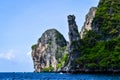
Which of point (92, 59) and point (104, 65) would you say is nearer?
point (104, 65)

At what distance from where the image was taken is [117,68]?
175 meters

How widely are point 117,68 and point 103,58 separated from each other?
67.0ft

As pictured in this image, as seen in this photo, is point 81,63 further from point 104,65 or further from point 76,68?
point 104,65

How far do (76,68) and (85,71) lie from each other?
6989mm

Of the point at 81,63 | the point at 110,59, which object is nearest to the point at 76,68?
the point at 81,63

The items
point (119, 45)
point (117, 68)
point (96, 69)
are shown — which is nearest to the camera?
point (117, 68)

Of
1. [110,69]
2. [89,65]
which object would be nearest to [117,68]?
[110,69]

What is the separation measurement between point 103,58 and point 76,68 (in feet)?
42.9

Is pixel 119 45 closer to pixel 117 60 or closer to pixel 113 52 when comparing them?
pixel 113 52

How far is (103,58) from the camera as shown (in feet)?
638

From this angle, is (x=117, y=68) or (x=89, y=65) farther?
(x=89, y=65)

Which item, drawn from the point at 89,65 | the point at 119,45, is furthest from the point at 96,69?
the point at 119,45

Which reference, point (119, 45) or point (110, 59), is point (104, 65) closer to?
point (110, 59)

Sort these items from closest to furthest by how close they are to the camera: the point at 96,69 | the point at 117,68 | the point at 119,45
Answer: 1. the point at 117,68
2. the point at 96,69
3. the point at 119,45
